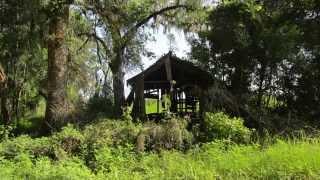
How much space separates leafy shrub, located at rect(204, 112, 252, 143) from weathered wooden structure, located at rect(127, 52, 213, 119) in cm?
289

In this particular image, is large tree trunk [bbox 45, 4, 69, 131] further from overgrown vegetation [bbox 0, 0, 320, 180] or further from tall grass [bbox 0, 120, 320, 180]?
tall grass [bbox 0, 120, 320, 180]

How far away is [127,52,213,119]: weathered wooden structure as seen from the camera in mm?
24703

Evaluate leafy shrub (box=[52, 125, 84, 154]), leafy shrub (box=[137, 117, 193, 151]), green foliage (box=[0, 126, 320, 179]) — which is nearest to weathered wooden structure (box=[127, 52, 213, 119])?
leafy shrub (box=[137, 117, 193, 151])

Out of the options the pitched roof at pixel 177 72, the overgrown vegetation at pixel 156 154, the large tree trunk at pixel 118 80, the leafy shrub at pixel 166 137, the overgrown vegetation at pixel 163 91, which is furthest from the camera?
the large tree trunk at pixel 118 80

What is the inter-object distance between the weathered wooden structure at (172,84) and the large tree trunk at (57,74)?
2.92 metres

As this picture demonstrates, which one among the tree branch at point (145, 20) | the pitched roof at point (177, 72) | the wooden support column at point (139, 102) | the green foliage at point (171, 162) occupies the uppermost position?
the tree branch at point (145, 20)

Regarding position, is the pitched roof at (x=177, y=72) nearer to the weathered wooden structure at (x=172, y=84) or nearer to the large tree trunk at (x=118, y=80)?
Result: the weathered wooden structure at (x=172, y=84)

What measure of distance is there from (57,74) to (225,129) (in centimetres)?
857

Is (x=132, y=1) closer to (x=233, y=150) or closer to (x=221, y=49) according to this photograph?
(x=221, y=49)

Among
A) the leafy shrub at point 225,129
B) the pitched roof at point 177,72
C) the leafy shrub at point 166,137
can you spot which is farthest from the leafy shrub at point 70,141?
the pitched roof at point 177,72

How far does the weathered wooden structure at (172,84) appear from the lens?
24703 mm

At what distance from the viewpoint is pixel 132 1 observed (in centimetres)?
2720

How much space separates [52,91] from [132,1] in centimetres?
564

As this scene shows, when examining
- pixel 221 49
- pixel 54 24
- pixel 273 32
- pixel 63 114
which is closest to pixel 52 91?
pixel 63 114
